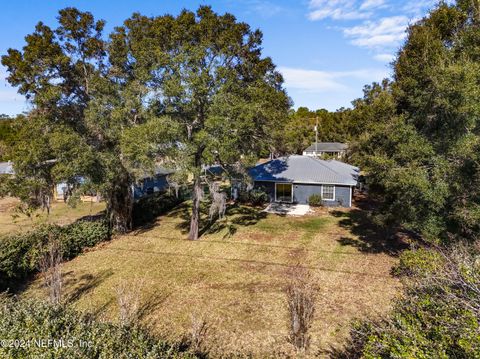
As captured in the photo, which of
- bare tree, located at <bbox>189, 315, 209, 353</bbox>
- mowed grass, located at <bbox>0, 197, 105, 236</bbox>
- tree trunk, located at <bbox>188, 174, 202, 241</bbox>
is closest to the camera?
bare tree, located at <bbox>189, 315, 209, 353</bbox>

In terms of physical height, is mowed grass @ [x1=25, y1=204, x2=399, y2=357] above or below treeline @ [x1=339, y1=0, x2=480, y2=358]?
below

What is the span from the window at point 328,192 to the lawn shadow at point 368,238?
3033 mm

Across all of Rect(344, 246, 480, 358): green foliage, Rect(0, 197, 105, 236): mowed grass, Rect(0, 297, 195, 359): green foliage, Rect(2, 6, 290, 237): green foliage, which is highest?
Rect(2, 6, 290, 237): green foliage

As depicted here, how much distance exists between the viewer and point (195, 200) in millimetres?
17734

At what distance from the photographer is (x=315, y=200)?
2525cm

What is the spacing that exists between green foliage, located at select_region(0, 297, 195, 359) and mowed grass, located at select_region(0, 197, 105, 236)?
50.9 feet

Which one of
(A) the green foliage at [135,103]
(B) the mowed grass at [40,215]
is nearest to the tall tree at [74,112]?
(A) the green foliage at [135,103]

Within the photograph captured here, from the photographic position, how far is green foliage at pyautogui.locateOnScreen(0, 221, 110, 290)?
12.6m

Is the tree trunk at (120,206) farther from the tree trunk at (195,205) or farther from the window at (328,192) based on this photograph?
the window at (328,192)

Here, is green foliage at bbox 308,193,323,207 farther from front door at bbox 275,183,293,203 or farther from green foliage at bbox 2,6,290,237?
green foliage at bbox 2,6,290,237

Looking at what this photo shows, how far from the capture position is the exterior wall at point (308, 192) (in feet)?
82.0

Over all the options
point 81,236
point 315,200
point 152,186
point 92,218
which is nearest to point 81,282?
point 81,236

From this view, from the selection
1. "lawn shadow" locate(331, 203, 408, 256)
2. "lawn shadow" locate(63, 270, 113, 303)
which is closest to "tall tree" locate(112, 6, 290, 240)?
"lawn shadow" locate(63, 270, 113, 303)

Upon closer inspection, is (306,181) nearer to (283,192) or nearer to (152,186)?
(283,192)
